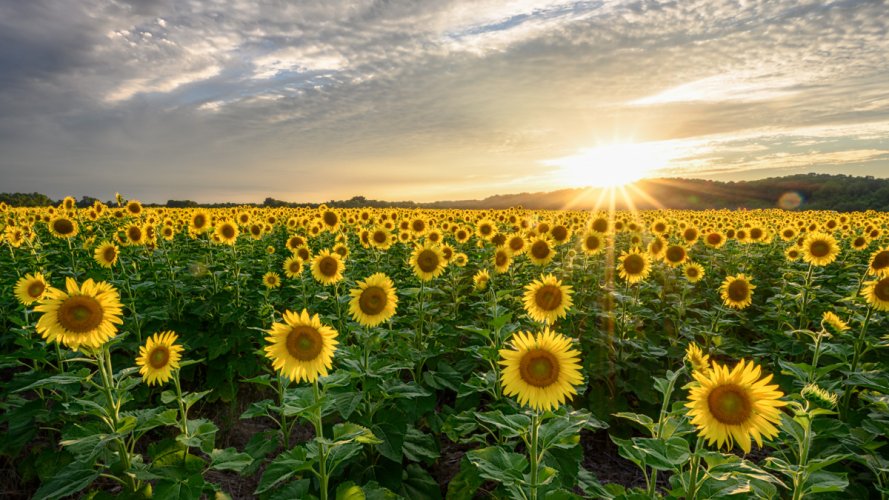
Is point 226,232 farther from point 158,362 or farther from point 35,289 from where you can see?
point 158,362

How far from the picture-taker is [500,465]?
3.12m

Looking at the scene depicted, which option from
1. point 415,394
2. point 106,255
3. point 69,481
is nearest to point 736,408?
point 415,394

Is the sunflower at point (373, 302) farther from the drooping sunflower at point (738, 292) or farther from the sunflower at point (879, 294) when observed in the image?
the sunflower at point (879, 294)

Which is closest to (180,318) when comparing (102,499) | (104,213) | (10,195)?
(102,499)

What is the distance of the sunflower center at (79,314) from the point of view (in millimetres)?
3459

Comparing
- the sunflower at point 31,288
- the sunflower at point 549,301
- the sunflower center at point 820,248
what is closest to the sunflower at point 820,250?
the sunflower center at point 820,248

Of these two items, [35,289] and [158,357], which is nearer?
[158,357]

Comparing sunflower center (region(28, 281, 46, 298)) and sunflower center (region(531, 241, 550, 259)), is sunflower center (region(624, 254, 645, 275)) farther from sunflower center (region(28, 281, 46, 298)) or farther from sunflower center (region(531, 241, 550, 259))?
sunflower center (region(28, 281, 46, 298))

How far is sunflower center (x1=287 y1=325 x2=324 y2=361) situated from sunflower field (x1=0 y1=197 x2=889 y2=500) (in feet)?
0.05

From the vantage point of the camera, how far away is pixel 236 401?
700 cm

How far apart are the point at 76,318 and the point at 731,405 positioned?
14.9ft

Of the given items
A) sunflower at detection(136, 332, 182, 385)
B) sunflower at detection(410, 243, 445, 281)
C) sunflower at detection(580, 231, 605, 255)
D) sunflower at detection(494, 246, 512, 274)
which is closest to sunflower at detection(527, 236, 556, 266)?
sunflower at detection(494, 246, 512, 274)

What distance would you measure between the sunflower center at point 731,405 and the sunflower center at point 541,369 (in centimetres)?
96

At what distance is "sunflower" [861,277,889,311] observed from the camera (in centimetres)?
599
